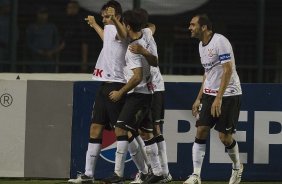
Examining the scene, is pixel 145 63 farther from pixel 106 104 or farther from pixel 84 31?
pixel 84 31

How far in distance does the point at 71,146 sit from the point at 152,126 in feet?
3.89

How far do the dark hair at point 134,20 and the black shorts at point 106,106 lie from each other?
2.38 feet

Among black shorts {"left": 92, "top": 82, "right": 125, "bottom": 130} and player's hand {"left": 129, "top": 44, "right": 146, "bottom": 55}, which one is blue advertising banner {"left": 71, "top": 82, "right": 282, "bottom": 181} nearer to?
black shorts {"left": 92, "top": 82, "right": 125, "bottom": 130}

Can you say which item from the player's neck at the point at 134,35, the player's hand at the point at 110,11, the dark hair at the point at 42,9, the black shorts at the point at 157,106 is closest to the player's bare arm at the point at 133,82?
the player's neck at the point at 134,35

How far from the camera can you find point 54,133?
1318cm

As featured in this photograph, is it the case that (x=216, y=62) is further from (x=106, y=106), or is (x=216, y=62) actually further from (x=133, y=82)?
(x=106, y=106)

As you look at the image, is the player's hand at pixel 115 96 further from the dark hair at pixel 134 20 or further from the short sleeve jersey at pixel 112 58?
the dark hair at pixel 134 20

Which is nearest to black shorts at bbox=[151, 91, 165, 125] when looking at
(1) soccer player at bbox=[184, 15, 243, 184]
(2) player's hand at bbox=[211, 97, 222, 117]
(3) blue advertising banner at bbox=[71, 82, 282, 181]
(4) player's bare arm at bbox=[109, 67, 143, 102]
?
(3) blue advertising banner at bbox=[71, 82, 282, 181]

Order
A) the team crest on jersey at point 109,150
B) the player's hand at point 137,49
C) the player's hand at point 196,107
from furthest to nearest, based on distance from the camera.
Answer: the team crest on jersey at point 109,150 → the player's hand at point 196,107 → the player's hand at point 137,49

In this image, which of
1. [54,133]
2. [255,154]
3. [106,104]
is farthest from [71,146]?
[255,154]

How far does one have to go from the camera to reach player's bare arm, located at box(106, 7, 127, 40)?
11.9 meters

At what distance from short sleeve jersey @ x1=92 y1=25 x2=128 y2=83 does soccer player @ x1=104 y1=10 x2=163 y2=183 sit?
147mm

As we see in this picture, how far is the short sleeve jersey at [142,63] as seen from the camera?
1183 centimetres

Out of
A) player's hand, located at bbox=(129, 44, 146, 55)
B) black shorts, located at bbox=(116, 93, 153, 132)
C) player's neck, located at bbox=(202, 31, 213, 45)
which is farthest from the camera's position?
player's neck, located at bbox=(202, 31, 213, 45)
